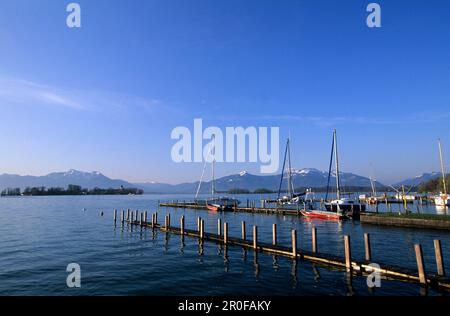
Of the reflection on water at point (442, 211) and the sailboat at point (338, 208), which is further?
the reflection on water at point (442, 211)

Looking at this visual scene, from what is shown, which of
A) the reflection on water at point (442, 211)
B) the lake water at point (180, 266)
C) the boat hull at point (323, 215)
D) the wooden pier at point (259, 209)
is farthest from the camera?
the wooden pier at point (259, 209)

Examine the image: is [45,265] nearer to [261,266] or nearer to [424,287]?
[261,266]

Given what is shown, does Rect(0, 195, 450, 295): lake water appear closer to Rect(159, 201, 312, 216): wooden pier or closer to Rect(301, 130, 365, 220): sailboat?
Rect(301, 130, 365, 220): sailboat

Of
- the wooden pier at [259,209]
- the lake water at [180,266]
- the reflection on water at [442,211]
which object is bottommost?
the lake water at [180,266]

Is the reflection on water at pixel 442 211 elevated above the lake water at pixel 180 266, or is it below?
above

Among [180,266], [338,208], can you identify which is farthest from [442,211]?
[180,266]

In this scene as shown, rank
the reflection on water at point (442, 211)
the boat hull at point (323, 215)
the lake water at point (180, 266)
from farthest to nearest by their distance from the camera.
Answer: the reflection on water at point (442, 211)
the boat hull at point (323, 215)
the lake water at point (180, 266)

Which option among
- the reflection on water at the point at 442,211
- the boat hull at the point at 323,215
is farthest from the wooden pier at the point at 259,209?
the reflection on water at the point at 442,211

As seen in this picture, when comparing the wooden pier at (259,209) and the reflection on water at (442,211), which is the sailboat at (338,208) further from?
the reflection on water at (442,211)

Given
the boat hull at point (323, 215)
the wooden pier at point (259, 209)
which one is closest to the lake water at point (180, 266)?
the boat hull at point (323, 215)

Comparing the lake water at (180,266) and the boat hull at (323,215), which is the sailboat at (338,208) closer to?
the boat hull at (323,215)

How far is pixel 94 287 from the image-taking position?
68.5ft

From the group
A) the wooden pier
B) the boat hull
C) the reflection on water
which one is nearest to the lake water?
the boat hull
